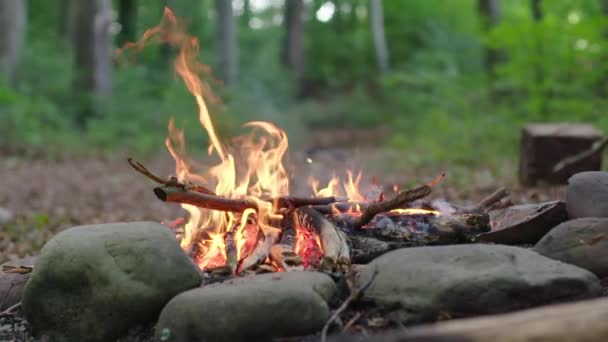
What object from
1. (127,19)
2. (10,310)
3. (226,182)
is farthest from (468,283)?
(127,19)

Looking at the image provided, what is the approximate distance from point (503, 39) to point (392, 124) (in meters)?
9.31

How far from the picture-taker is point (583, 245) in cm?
366

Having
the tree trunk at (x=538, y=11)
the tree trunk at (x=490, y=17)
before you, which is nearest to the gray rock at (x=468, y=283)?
the tree trunk at (x=538, y=11)

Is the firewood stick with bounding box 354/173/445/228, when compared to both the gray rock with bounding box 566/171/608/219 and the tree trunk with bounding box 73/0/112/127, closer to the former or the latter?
the gray rock with bounding box 566/171/608/219

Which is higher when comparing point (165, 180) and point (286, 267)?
point (165, 180)

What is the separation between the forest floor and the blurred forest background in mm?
950

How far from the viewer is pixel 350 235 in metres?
4.16

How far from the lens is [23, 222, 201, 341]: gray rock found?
11.2 ft

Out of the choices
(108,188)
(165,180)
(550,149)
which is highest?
(165,180)

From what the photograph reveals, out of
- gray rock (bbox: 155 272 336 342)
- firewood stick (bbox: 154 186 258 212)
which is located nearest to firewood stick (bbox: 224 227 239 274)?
firewood stick (bbox: 154 186 258 212)

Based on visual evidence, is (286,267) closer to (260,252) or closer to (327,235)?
(260,252)

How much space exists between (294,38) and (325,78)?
2.60m

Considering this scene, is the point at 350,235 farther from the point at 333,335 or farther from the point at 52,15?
the point at 52,15

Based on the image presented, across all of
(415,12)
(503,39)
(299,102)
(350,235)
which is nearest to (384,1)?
(415,12)
